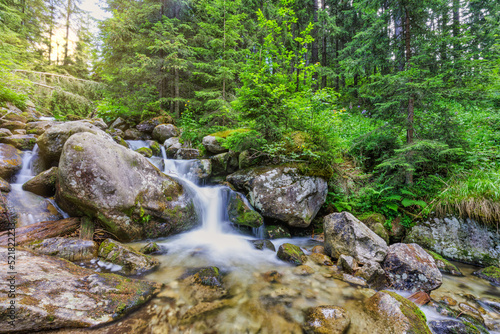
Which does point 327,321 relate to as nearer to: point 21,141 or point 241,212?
point 241,212

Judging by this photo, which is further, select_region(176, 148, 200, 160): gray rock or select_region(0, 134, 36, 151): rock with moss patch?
select_region(176, 148, 200, 160): gray rock

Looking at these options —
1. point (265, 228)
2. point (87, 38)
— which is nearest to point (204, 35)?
point (265, 228)

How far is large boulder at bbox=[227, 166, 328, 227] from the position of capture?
5.59 m

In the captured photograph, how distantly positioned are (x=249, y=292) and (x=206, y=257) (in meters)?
1.56

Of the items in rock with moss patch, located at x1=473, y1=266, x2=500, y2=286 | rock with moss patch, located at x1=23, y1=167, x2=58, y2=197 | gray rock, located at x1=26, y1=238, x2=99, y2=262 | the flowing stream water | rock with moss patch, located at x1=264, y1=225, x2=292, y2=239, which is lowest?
the flowing stream water

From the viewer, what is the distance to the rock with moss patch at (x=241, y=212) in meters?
5.65

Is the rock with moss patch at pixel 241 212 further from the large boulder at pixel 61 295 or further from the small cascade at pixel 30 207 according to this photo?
the small cascade at pixel 30 207

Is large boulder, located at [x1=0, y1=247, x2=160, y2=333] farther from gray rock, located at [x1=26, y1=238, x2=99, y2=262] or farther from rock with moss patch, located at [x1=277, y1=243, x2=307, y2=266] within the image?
rock with moss patch, located at [x1=277, y1=243, x2=307, y2=266]

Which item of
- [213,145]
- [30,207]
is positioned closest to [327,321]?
[30,207]

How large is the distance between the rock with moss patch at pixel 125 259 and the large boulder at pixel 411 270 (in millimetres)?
4704

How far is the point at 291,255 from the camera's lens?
439 centimetres

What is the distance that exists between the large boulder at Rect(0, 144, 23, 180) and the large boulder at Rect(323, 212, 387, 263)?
28.3 ft

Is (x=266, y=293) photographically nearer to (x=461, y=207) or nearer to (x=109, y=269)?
(x=109, y=269)

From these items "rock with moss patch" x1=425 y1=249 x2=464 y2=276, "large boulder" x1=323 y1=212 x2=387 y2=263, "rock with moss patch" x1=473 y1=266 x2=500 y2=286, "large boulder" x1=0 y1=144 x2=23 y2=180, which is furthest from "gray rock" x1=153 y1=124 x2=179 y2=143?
"rock with moss patch" x1=473 y1=266 x2=500 y2=286
